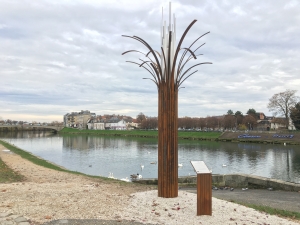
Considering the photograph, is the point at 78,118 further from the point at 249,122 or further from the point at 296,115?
the point at 296,115

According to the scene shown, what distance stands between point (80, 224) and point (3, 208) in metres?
2.16

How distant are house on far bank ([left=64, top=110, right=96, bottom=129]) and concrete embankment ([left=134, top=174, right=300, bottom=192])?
470ft

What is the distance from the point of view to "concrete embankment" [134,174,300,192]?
38.9ft

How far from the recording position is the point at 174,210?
263 inches

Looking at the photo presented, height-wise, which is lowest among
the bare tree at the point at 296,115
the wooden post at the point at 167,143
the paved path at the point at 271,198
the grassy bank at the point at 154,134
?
the paved path at the point at 271,198

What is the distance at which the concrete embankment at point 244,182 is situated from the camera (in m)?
11.9

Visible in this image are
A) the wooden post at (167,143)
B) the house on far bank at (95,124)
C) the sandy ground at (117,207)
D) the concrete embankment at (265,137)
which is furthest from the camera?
the house on far bank at (95,124)

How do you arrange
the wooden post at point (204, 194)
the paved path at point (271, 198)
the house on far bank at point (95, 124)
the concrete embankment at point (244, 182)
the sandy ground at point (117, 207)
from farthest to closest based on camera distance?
the house on far bank at point (95, 124)
the concrete embankment at point (244, 182)
the paved path at point (271, 198)
the wooden post at point (204, 194)
the sandy ground at point (117, 207)

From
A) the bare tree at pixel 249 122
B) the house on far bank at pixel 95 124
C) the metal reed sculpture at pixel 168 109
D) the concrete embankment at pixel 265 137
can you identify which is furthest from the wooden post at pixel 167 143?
the house on far bank at pixel 95 124

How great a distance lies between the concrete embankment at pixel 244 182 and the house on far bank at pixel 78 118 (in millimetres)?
143183

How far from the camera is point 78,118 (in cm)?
16112

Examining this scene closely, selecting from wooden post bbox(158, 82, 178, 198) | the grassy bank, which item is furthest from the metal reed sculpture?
the grassy bank

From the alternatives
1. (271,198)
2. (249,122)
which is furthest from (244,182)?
(249,122)

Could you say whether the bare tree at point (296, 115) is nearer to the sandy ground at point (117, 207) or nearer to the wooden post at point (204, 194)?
the sandy ground at point (117, 207)
